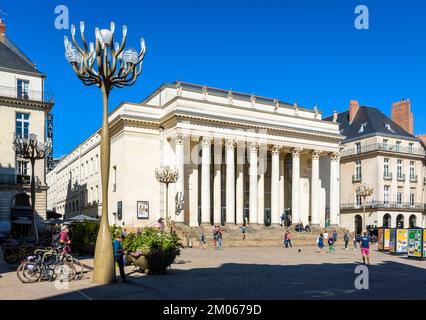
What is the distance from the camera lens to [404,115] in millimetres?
66750

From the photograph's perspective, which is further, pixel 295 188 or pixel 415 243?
pixel 295 188

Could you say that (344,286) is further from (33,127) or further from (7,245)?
(33,127)

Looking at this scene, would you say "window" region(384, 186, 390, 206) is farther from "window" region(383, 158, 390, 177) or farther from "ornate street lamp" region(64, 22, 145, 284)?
"ornate street lamp" region(64, 22, 145, 284)

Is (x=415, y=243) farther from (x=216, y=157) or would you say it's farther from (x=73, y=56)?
(x=216, y=157)

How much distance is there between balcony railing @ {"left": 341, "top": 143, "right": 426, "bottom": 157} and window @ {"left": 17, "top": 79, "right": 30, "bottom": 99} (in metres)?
40.4

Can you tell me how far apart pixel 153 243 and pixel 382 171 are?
48.1m

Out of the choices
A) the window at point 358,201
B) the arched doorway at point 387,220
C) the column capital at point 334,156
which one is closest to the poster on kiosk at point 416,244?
the column capital at point 334,156

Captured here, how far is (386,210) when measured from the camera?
5869 cm

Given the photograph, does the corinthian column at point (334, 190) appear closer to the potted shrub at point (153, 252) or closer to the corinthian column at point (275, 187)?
the corinthian column at point (275, 187)

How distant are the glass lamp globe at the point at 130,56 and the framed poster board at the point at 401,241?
2139 centimetres

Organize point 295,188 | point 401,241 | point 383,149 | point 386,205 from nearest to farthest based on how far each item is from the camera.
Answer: point 401,241 < point 295,188 < point 386,205 < point 383,149

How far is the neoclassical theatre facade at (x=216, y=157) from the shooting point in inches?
1736

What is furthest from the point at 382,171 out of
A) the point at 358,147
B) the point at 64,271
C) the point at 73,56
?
the point at 64,271
